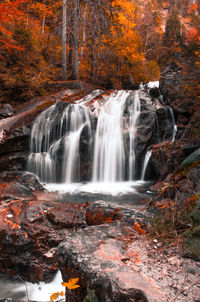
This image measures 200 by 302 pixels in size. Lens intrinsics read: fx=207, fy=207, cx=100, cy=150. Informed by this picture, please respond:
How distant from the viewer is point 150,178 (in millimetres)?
9094

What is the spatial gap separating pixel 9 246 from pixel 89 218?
1.72m

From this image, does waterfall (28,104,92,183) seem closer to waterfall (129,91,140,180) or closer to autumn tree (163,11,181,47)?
waterfall (129,91,140,180)

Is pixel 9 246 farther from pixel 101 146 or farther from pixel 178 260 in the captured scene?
pixel 101 146

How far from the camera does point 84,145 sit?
367 inches

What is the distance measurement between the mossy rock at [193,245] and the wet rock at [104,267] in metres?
0.48

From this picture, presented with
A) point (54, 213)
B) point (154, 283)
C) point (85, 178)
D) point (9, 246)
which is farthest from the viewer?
point (85, 178)

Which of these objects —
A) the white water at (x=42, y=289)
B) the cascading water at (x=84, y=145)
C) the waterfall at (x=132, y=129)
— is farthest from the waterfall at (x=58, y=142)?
the white water at (x=42, y=289)

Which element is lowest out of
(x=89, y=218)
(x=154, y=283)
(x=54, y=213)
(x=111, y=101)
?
(x=54, y=213)

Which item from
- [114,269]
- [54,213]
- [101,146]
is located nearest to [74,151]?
[101,146]

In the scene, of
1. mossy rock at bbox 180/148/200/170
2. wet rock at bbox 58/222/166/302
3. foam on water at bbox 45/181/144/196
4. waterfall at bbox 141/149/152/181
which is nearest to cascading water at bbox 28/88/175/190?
waterfall at bbox 141/149/152/181

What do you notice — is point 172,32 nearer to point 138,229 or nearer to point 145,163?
point 145,163

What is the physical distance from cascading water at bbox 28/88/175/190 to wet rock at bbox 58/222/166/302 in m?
6.45

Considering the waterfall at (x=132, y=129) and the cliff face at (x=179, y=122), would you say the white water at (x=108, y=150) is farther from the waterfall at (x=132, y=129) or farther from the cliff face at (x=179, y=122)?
the cliff face at (x=179, y=122)

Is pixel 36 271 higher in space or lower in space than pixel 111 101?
lower
